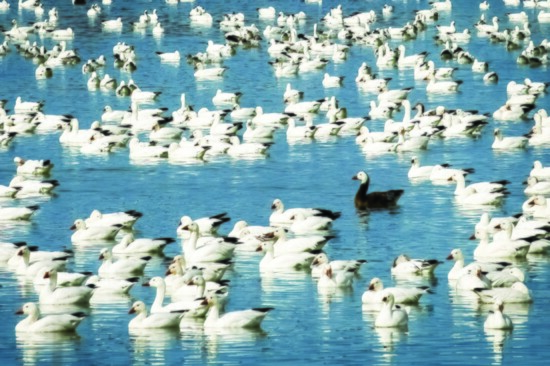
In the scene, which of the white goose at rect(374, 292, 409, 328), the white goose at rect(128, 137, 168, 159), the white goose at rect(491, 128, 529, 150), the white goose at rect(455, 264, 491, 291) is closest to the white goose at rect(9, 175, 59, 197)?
the white goose at rect(128, 137, 168, 159)

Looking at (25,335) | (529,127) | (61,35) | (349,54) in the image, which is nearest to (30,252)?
(25,335)

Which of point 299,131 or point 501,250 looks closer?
point 501,250

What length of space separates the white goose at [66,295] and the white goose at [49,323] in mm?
1580

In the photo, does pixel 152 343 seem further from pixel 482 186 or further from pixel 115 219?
pixel 482 186

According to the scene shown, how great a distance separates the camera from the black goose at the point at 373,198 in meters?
34.5

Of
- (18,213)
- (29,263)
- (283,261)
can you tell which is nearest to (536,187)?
(283,261)

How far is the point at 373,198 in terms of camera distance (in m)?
34.5

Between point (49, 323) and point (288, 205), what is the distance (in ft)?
36.5

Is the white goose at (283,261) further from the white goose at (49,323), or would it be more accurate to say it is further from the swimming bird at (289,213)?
the white goose at (49,323)

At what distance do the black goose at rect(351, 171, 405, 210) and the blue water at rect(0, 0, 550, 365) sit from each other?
0.40 meters

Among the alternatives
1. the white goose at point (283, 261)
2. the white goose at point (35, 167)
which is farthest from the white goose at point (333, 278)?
the white goose at point (35, 167)

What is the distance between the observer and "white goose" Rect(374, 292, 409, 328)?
958 inches

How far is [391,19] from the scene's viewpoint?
7638 centimetres

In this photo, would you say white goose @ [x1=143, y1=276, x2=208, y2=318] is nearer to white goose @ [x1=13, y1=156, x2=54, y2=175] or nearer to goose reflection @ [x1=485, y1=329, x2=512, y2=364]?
goose reflection @ [x1=485, y1=329, x2=512, y2=364]
